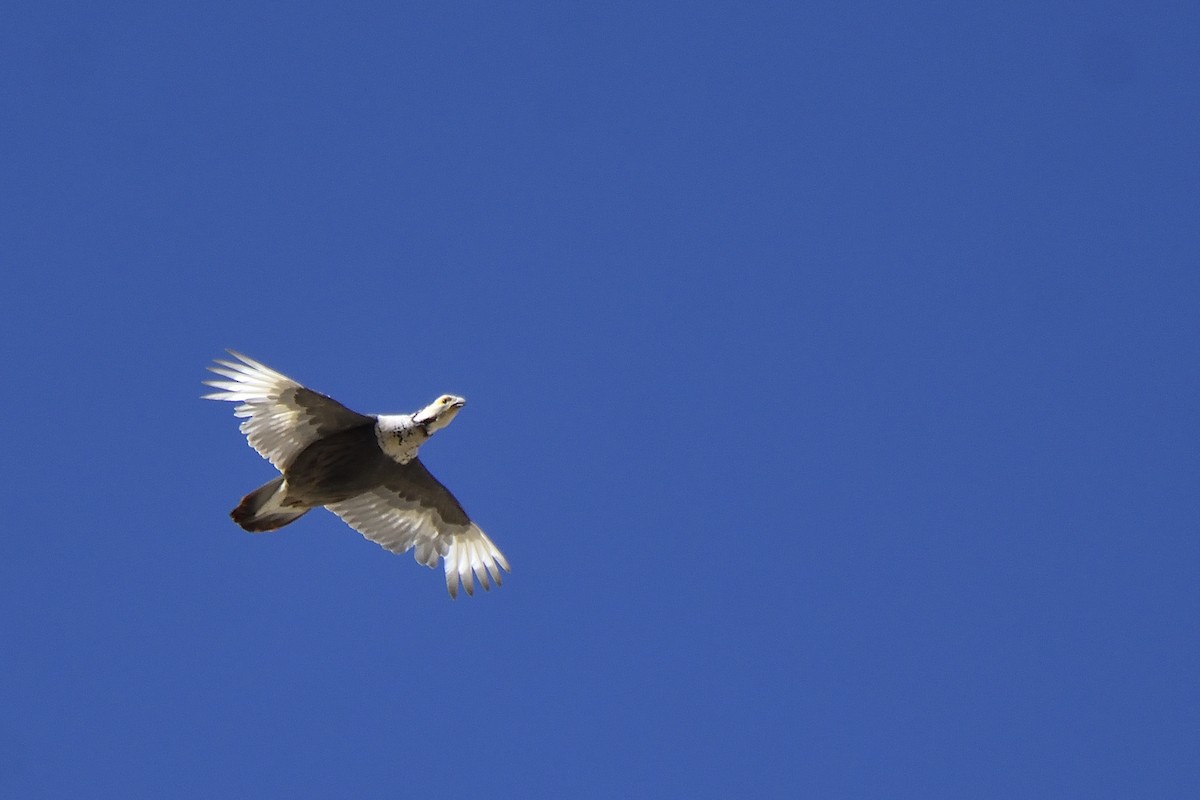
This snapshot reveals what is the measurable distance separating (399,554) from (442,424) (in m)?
3.40

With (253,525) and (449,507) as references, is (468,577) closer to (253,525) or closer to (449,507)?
(449,507)

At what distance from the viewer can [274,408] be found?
2653cm

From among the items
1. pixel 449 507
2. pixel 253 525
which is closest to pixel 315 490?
pixel 253 525

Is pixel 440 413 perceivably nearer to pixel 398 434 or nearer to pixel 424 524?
pixel 398 434

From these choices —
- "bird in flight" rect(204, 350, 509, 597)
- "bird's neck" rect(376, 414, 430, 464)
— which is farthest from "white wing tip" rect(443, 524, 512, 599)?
"bird's neck" rect(376, 414, 430, 464)

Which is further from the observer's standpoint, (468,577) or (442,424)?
(468,577)

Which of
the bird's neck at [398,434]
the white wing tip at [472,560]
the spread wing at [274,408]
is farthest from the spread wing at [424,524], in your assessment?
→ the spread wing at [274,408]

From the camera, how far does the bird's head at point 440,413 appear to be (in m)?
26.8

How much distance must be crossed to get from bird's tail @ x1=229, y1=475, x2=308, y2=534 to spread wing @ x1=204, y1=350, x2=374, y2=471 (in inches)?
13.7

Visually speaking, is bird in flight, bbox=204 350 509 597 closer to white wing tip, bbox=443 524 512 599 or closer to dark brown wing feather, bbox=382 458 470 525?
dark brown wing feather, bbox=382 458 470 525

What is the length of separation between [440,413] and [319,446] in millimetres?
1929

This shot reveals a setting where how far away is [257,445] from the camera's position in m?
26.5

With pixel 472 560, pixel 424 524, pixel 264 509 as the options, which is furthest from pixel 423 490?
pixel 264 509

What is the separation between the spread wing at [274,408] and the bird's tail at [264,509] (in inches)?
13.7
